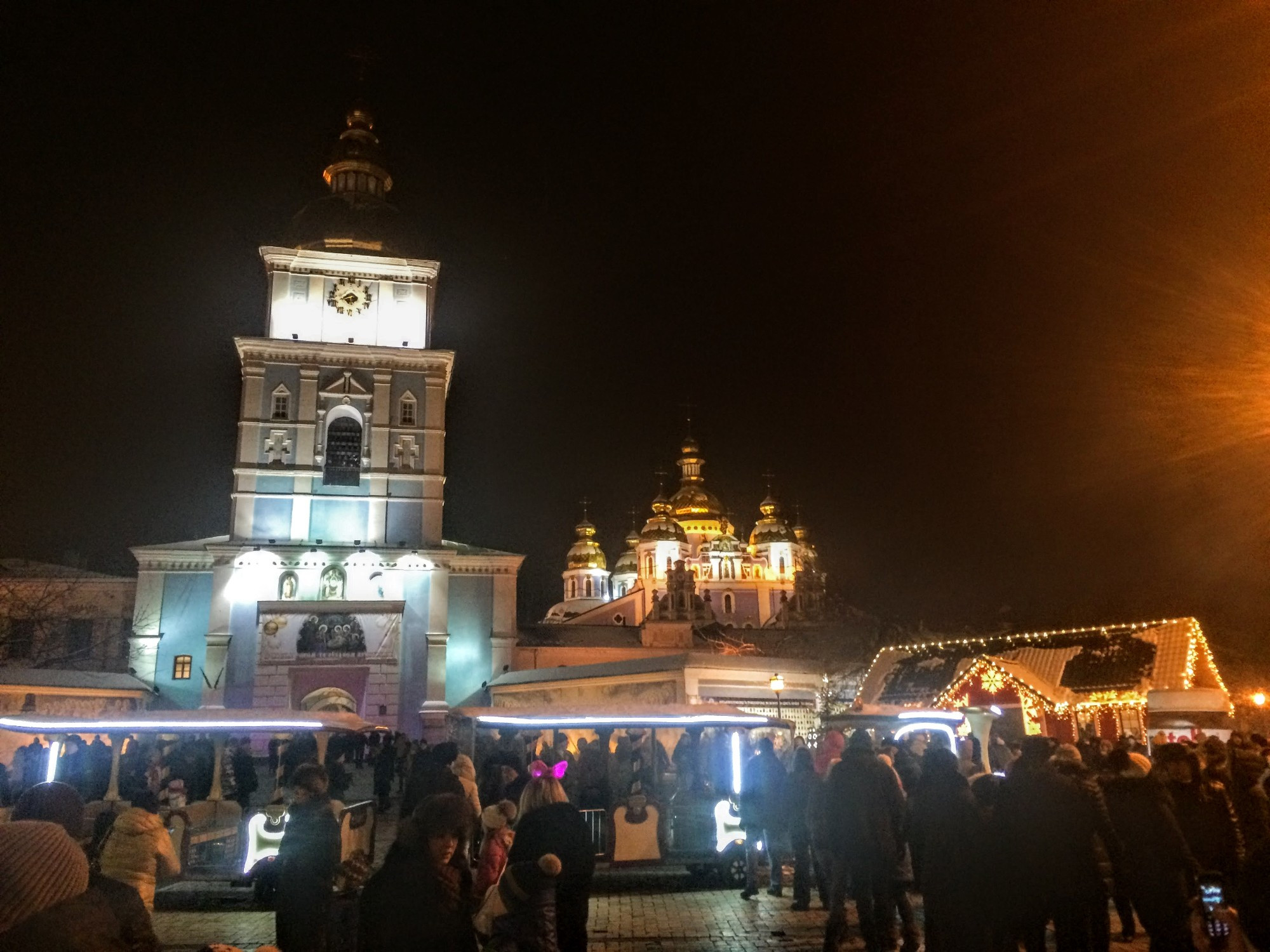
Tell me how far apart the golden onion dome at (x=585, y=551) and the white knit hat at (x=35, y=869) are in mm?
61189

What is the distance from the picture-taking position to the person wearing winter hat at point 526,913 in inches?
189

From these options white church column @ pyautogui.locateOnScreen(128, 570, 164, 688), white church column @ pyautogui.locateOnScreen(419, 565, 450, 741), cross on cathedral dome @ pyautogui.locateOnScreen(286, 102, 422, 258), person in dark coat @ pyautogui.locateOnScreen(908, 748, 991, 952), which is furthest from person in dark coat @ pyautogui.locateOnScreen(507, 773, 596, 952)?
cross on cathedral dome @ pyautogui.locateOnScreen(286, 102, 422, 258)

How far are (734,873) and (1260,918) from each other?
279 inches

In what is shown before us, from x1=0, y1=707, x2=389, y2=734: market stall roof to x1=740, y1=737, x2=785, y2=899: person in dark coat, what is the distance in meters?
5.98

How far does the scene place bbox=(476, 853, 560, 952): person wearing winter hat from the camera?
4812 mm

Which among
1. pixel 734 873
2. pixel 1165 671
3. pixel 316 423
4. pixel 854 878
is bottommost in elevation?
pixel 734 873

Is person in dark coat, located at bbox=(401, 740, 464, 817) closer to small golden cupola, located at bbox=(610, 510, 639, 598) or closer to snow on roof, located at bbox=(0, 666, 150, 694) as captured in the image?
snow on roof, located at bbox=(0, 666, 150, 694)

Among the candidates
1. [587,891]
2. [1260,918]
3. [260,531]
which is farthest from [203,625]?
[1260,918]

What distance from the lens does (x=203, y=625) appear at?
32.8 meters

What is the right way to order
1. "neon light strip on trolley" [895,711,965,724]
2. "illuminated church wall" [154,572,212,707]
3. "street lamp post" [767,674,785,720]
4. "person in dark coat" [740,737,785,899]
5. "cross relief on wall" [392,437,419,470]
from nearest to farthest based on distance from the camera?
"person in dark coat" [740,737,785,899], "neon light strip on trolley" [895,711,965,724], "street lamp post" [767,674,785,720], "illuminated church wall" [154,572,212,707], "cross relief on wall" [392,437,419,470]

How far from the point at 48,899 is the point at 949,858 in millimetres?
5295

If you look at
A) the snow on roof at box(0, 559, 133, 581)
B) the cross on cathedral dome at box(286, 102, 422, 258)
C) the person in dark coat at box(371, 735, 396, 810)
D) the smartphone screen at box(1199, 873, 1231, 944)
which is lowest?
the person in dark coat at box(371, 735, 396, 810)

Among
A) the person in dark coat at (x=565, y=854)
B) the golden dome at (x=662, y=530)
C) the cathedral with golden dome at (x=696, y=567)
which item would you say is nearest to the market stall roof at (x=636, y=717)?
the person in dark coat at (x=565, y=854)

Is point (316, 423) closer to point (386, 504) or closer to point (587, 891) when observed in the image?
point (386, 504)
